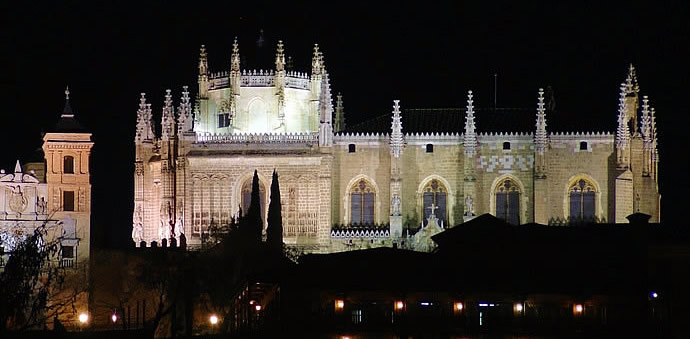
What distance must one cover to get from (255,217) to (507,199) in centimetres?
1540

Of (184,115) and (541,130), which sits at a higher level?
(184,115)

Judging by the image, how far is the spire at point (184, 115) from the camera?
110m

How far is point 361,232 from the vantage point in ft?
356

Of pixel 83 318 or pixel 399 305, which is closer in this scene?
pixel 399 305

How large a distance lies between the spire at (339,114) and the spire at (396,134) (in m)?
5.20

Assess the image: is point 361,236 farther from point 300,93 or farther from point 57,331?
point 57,331

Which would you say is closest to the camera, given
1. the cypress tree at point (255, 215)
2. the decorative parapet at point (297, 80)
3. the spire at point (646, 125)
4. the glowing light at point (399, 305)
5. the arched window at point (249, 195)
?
the glowing light at point (399, 305)

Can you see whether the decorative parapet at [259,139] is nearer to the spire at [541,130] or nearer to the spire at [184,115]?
the spire at [184,115]

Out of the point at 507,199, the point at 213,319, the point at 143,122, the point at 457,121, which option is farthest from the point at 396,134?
the point at 213,319

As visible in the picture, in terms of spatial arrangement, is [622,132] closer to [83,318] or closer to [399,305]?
[83,318]

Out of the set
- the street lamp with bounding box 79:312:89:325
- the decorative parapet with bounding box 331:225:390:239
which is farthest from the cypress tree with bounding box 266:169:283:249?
the street lamp with bounding box 79:312:89:325

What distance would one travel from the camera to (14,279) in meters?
77.1

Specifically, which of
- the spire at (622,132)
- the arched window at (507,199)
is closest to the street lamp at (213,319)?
the arched window at (507,199)

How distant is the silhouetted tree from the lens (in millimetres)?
99438
